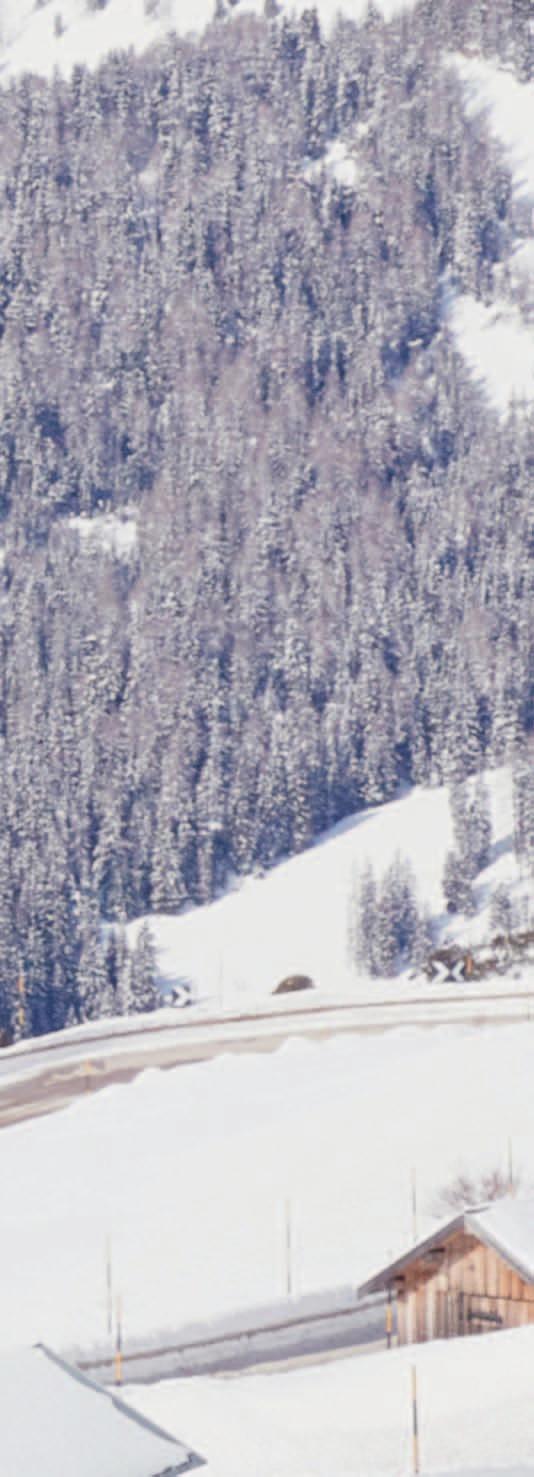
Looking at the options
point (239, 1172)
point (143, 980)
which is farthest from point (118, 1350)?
point (143, 980)

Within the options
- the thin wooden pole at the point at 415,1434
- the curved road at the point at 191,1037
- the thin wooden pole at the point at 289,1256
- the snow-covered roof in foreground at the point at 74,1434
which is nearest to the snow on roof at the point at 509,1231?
the thin wooden pole at the point at 415,1434

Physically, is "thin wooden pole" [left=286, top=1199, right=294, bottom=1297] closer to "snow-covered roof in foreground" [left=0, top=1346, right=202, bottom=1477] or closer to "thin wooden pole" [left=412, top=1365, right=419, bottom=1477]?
"thin wooden pole" [left=412, top=1365, right=419, bottom=1477]

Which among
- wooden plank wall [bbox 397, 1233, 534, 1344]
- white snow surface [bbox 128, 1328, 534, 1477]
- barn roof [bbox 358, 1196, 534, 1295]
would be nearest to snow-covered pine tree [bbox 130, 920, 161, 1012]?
wooden plank wall [bbox 397, 1233, 534, 1344]

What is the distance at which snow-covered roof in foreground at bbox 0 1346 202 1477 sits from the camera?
2936 centimetres

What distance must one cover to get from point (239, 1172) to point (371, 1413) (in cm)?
3048

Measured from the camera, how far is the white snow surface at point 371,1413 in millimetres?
38750

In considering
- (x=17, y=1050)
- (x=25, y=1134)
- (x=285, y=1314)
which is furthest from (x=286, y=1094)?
(x=285, y=1314)

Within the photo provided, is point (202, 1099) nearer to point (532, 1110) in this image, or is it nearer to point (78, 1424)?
point (532, 1110)

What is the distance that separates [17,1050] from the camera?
95500 mm

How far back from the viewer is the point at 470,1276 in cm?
4419

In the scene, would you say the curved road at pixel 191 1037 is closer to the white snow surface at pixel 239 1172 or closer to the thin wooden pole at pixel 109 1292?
the white snow surface at pixel 239 1172

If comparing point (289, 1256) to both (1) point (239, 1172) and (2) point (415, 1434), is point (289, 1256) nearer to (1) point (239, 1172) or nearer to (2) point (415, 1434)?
(1) point (239, 1172)

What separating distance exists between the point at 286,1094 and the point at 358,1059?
7.52 metres

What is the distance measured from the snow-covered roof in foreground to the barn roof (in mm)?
12340
